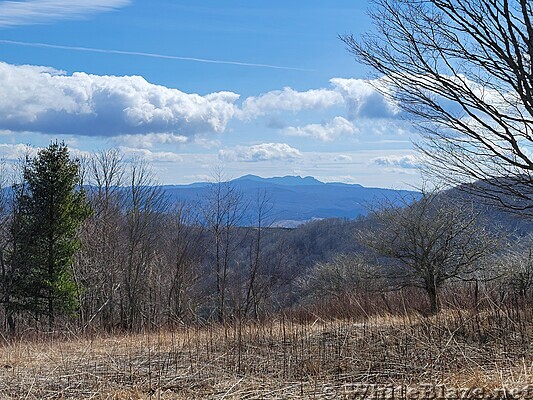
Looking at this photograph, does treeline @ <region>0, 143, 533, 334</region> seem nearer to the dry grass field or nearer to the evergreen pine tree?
the evergreen pine tree

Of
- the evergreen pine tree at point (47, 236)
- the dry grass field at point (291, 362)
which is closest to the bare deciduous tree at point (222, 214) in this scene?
the evergreen pine tree at point (47, 236)

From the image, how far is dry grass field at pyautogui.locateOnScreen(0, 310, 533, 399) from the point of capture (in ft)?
15.2

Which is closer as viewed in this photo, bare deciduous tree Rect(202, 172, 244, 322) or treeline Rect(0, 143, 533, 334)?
treeline Rect(0, 143, 533, 334)

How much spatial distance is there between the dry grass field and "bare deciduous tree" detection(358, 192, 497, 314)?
1164cm

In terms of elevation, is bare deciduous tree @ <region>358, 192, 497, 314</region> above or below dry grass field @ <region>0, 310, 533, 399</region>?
above

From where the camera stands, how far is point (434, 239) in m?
18.5

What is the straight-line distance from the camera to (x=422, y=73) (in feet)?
21.8

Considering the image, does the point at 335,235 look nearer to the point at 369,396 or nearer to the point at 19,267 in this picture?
the point at 19,267

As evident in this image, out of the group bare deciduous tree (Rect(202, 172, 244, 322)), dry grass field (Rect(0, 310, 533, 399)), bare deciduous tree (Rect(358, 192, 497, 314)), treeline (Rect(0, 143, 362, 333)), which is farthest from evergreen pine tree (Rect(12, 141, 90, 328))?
dry grass field (Rect(0, 310, 533, 399))

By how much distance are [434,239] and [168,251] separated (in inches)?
739

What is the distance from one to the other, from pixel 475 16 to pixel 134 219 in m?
29.1

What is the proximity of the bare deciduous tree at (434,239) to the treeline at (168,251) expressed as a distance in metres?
0.04

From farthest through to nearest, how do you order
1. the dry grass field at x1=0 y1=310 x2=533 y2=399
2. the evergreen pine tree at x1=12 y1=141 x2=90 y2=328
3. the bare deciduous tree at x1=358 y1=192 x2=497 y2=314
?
1. the evergreen pine tree at x1=12 y1=141 x2=90 y2=328
2. the bare deciduous tree at x1=358 y1=192 x2=497 y2=314
3. the dry grass field at x1=0 y1=310 x2=533 y2=399

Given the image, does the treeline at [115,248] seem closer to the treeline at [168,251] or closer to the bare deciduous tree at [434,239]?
the treeline at [168,251]
